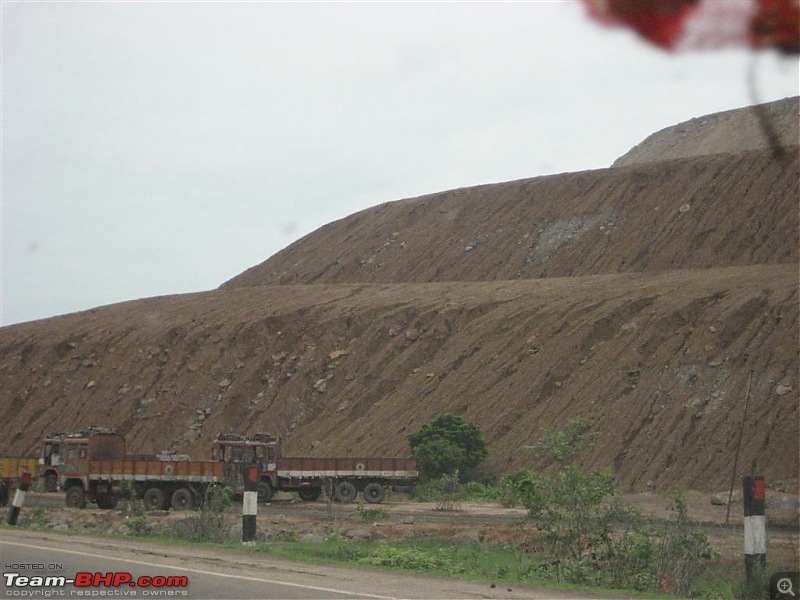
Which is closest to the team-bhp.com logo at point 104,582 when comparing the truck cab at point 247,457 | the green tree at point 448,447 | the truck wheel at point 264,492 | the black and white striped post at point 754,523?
the black and white striped post at point 754,523

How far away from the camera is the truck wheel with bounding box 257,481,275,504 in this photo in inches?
1133

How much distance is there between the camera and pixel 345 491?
29734 millimetres

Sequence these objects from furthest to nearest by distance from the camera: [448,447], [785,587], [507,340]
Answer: [507,340], [448,447], [785,587]

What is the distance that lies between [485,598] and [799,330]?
96.0 ft

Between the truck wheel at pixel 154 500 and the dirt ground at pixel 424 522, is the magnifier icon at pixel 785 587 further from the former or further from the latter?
the truck wheel at pixel 154 500

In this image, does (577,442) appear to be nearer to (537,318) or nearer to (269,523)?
(269,523)

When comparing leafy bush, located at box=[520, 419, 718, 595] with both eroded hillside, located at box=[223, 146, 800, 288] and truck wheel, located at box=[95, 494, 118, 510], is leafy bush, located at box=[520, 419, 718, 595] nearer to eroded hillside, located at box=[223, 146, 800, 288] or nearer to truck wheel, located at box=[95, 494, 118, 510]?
truck wheel, located at box=[95, 494, 118, 510]

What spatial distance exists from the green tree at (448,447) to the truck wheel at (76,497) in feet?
41.1

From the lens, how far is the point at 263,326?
53.7 meters

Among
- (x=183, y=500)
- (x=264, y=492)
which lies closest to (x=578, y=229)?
(x=264, y=492)

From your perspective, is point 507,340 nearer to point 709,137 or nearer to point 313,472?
point 313,472

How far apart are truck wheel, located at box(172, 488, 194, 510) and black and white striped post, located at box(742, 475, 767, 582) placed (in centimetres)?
1909

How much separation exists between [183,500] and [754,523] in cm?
1946

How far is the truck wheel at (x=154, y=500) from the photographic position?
26500 millimetres
